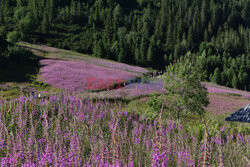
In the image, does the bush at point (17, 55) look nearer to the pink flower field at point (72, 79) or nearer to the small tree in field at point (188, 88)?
the pink flower field at point (72, 79)

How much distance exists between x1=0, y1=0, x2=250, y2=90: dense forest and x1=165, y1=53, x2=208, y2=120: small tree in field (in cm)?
3859

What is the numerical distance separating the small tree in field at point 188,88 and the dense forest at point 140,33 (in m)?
38.6

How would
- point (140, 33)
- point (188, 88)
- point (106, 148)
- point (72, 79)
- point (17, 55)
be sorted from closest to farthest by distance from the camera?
point (106, 148) → point (188, 88) → point (72, 79) → point (17, 55) → point (140, 33)

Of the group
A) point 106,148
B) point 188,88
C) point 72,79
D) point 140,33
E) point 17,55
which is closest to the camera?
point 106,148

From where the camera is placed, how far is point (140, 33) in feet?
392

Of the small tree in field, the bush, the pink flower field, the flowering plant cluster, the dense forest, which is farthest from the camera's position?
the dense forest

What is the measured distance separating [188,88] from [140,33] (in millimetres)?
107238

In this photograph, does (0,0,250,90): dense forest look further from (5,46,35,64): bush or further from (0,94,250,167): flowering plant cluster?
(0,94,250,167): flowering plant cluster

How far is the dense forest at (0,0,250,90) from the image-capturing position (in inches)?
3083

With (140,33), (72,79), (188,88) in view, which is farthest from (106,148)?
(140,33)

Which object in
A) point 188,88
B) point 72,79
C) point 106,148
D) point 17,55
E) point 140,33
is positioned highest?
point 140,33

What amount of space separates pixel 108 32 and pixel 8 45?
8123 cm

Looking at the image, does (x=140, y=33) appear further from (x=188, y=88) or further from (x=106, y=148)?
(x=106, y=148)

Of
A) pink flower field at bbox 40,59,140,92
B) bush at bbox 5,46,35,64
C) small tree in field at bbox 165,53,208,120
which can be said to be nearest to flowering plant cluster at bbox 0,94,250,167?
small tree in field at bbox 165,53,208,120
